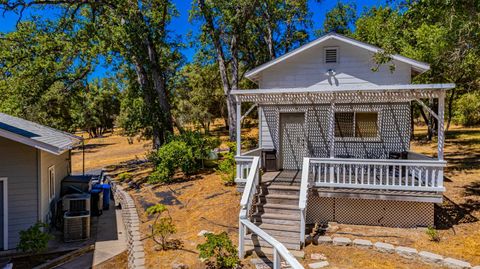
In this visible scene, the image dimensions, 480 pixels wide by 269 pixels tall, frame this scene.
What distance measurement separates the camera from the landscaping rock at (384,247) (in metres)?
7.34

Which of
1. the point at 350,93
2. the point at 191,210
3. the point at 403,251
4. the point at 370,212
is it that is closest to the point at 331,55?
the point at 350,93

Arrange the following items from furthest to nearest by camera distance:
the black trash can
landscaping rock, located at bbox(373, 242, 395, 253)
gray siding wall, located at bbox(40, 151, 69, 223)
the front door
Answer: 1. the front door
2. the black trash can
3. gray siding wall, located at bbox(40, 151, 69, 223)
4. landscaping rock, located at bbox(373, 242, 395, 253)

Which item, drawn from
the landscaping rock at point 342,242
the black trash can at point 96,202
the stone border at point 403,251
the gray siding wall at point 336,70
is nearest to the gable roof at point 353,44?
the gray siding wall at point 336,70

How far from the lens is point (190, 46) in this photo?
22.5 m

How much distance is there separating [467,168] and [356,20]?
69.2 ft

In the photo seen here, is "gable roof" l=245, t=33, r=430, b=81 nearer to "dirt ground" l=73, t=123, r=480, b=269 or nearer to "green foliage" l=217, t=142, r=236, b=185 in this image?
"green foliage" l=217, t=142, r=236, b=185

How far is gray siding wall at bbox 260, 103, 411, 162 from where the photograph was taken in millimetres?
11109

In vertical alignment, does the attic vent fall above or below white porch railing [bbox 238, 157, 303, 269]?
→ above

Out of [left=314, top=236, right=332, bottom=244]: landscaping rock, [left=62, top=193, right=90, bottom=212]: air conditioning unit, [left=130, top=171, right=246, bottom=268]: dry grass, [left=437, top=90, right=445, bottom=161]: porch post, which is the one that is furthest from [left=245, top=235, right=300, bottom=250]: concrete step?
[left=62, top=193, right=90, bottom=212]: air conditioning unit

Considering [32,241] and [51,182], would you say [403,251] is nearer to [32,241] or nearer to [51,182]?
[32,241]

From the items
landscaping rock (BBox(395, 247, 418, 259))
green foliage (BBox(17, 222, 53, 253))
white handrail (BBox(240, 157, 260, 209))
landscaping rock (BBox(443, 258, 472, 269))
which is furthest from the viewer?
white handrail (BBox(240, 157, 260, 209))

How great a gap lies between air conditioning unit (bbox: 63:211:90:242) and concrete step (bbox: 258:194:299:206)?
199 inches

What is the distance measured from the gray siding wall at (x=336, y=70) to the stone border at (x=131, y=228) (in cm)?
700

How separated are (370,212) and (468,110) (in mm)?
30286
